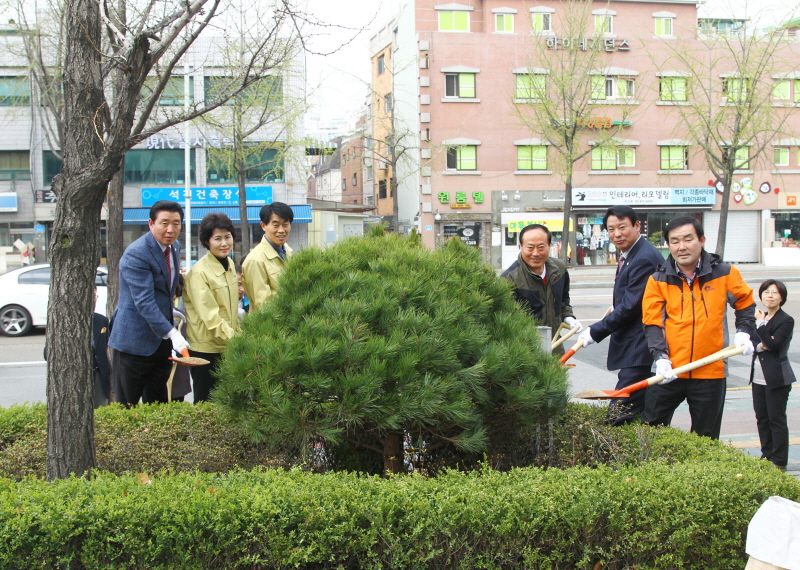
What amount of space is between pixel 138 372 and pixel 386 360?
2325mm

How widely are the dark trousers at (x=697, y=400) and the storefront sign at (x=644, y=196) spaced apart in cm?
2835

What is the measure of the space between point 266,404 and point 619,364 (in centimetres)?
256

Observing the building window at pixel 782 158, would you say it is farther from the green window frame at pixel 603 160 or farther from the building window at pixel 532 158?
the building window at pixel 532 158

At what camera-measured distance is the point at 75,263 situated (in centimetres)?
322

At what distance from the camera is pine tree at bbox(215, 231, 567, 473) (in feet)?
9.39

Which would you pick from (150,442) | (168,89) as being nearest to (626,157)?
(168,89)

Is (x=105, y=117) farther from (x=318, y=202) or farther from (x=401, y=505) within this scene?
(x=318, y=202)

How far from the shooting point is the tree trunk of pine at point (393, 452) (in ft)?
10.8

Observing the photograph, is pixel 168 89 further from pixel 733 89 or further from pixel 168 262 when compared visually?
pixel 733 89

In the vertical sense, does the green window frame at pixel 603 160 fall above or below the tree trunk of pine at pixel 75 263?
above

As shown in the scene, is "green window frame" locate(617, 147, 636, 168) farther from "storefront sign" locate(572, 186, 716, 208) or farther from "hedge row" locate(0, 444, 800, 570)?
"hedge row" locate(0, 444, 800, 570)

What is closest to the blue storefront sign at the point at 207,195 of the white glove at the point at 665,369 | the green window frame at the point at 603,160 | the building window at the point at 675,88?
the green window frame at the point at 603,160

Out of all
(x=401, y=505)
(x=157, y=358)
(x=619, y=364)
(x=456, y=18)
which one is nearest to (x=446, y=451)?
(x=401, y=505)

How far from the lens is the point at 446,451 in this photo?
3557 mm
